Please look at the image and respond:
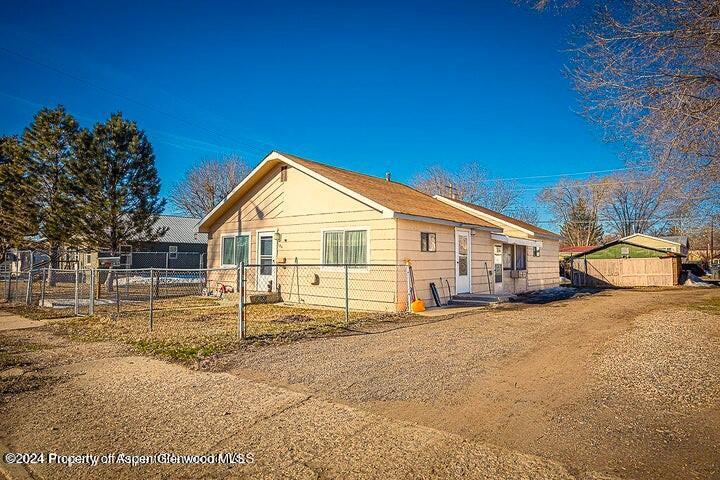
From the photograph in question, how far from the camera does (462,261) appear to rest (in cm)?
1407

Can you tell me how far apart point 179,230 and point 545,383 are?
3414 centimetres

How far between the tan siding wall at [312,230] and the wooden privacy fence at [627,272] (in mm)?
19563

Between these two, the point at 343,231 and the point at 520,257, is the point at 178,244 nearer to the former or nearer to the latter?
the point at 343,231

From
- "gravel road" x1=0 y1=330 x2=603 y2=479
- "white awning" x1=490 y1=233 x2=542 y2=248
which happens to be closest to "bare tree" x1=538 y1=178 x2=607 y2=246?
"white awning" x1=490 y1=233 x2=542 y2=248

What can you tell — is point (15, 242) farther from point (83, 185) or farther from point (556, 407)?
point (556, 407)

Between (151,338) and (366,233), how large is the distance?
617 centimetres

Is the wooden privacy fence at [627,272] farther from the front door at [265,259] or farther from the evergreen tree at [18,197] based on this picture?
the evergreen tree at [18,197]

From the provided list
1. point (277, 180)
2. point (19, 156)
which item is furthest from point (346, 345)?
point (19, 156)

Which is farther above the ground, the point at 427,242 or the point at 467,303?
the point at 427,242

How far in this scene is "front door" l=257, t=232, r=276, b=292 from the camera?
14.6 m

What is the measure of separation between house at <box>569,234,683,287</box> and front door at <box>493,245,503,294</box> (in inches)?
486

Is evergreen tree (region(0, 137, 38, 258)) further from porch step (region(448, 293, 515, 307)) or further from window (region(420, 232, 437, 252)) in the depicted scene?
porch step (region(448, 293, 515, 307))

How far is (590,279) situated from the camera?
26.3m

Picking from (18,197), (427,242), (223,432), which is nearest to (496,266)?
(427,242)
